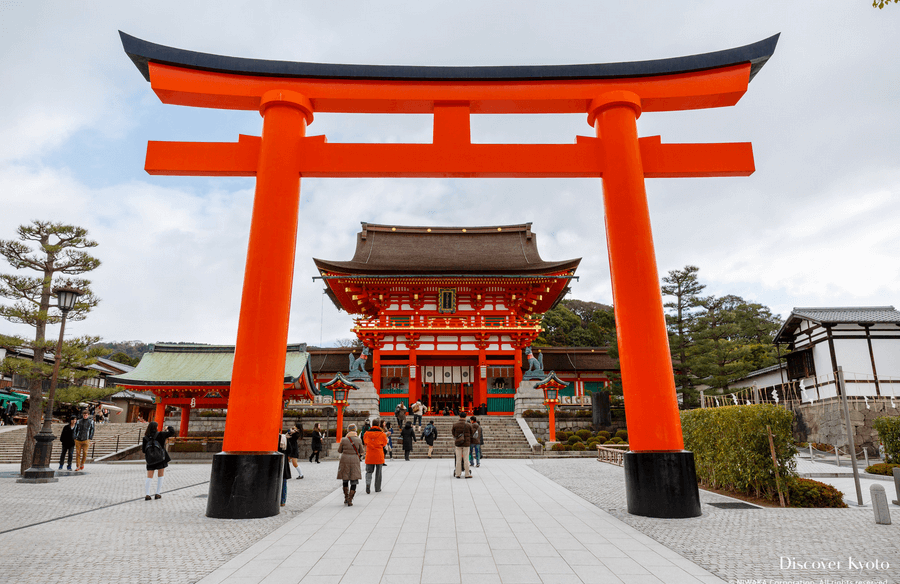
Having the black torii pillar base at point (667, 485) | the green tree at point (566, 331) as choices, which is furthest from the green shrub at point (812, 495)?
the green tree at point (566, 331)

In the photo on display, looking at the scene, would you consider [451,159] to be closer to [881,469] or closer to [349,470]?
[349,470]

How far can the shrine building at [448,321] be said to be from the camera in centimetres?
2553

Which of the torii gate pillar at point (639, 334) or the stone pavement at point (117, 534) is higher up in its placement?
the torii gate pillar at point (639, 334)

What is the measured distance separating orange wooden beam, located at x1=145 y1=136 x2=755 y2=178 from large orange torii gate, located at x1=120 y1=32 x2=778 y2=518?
2cm

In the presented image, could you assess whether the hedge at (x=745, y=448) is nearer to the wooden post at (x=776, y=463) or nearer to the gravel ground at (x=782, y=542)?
the wooden post at (x=776, y=463)

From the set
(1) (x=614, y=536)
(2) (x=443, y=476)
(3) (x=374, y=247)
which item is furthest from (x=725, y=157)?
(3) (x=374, y=247)

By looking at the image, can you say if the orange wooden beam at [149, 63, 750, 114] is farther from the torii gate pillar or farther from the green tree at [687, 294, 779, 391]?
the green tree at [687, 294, 779, 391]

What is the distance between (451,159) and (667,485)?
17.6 ft

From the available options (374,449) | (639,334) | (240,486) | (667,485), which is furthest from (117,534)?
(639,334)

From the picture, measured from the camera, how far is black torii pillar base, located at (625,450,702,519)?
Answer: 6.39m

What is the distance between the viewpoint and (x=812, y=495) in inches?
307

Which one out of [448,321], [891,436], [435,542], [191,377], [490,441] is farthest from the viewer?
[448,321]

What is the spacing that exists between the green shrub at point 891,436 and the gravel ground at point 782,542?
449cm

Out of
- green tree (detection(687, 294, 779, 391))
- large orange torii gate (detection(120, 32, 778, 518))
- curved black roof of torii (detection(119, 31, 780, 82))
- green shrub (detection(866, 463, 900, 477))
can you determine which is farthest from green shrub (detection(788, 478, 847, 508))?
green tree (detection(687, 294, 779, 391))
